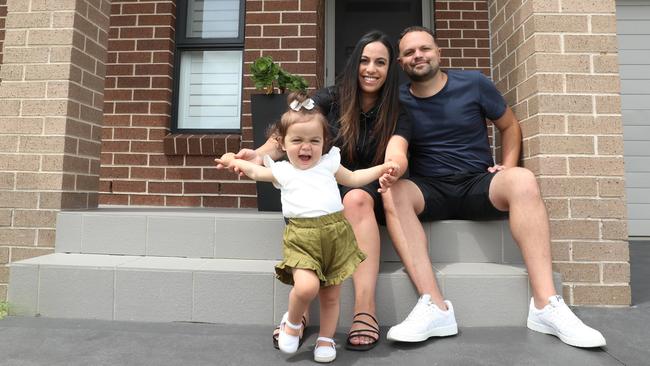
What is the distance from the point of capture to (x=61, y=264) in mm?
1895

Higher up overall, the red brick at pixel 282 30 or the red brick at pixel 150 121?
the red brick at pixel 282 30

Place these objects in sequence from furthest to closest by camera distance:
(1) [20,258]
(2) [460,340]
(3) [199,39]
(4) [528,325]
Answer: (3) [199,39], (1) [20,258], (4) [528,325], (2) [460,340]

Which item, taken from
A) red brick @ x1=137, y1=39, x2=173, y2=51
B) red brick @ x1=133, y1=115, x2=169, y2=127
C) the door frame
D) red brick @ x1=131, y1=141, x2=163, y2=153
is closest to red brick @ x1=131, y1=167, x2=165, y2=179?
red brick @ x1=131, y1=141, x2=163, y2=153

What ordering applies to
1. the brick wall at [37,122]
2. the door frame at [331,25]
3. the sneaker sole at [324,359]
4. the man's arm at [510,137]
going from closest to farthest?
the sneaker sole at [324,359]
the man's arm at [510,137]
the brick wall at [37,122]
the door frame at [331,25]

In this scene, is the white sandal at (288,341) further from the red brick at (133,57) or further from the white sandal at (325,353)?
the red brick at (133,57)

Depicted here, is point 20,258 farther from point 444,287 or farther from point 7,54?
point 444,287

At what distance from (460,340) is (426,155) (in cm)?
92

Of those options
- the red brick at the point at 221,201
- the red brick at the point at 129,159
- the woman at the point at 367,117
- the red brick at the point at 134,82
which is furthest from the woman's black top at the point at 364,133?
the red brick at the point at 134,82

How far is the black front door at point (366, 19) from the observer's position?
4305 millimetres

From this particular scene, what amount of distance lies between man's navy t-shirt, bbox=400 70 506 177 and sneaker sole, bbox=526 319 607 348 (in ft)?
2.49

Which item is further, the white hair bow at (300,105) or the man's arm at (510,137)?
the man's arm at (510,137)

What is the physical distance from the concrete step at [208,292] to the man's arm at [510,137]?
602 millimetres

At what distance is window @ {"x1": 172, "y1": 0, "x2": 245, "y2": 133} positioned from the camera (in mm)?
3639

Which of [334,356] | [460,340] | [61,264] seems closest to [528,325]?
[460,340]
